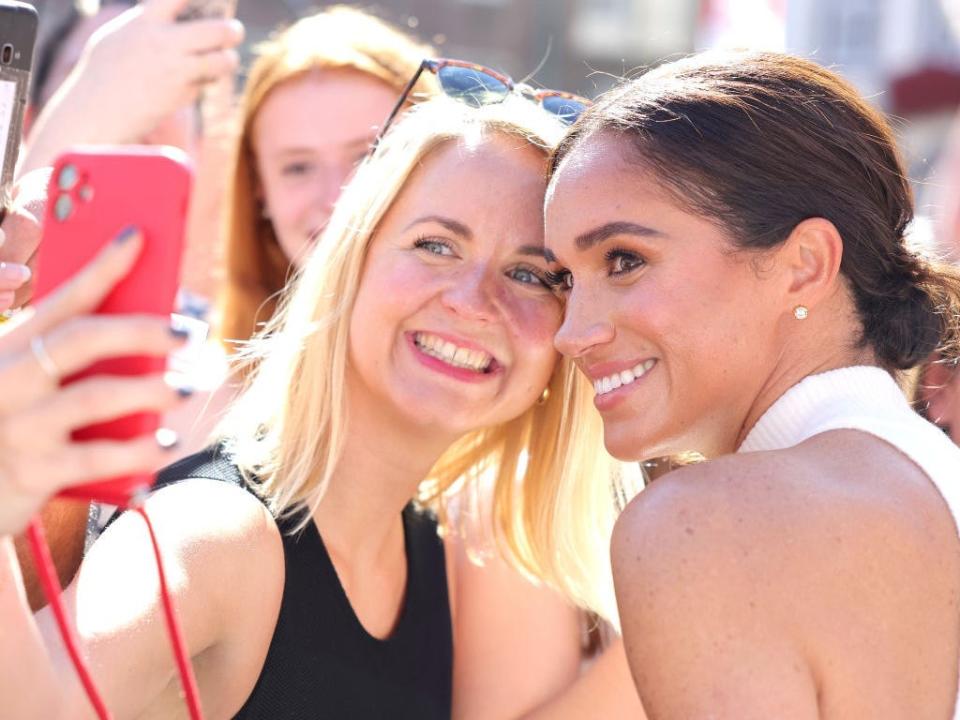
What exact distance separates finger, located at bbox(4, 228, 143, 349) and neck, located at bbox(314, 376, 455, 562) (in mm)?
1463

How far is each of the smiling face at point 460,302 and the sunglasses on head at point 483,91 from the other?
0.21 m

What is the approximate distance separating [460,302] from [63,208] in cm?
Answer: 139

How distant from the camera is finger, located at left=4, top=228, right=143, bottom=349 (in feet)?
3.55

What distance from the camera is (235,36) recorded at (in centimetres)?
295

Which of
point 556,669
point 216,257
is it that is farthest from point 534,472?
point 216,257

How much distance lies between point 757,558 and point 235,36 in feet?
6.28

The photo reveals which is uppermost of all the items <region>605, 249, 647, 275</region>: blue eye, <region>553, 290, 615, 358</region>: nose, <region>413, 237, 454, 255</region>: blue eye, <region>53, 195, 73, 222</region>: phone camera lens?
<region>53, 195, 73, 222</region>: phone camera lens

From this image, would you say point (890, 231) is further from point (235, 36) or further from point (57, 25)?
point (57, 25)

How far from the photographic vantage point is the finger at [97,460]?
109 cm

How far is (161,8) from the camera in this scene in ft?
9.36

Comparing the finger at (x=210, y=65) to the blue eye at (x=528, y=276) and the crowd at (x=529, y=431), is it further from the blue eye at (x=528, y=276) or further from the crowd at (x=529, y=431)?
the blue eye at (x=528, y=276)

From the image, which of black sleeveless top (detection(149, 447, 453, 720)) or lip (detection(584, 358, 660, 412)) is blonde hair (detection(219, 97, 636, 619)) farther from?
lip (detection(584, 358, 660, 412))

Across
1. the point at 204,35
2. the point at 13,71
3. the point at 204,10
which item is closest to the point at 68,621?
the point at 13,71

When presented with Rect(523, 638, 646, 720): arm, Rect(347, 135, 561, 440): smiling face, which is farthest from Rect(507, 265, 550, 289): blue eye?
Rect(523, 638, 646, 720): arm
